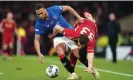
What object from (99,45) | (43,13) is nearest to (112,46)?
(99,45)

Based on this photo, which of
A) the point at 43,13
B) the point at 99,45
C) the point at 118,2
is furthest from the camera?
the point at 118,2

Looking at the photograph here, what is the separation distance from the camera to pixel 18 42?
27.1 meters

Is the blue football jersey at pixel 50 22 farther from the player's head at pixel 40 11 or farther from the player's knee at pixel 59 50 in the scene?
the player's knee at pixel 59 50

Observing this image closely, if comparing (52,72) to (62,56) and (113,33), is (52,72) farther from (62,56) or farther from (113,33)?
(113,33)

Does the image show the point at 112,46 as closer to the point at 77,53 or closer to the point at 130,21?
the point at 77,53

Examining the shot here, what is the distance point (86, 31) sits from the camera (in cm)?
1120

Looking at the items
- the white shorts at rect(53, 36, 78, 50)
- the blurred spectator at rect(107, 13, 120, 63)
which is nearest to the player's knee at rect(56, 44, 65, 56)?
the white shorts at rect(53, 36, 78, 50)

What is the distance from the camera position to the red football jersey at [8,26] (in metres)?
21.0

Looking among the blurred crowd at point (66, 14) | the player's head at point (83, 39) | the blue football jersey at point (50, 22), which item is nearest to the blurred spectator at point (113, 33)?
the blurred crowd at point (66, 14)

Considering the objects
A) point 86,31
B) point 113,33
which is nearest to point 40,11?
point 86,31

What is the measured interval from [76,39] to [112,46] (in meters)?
8.59

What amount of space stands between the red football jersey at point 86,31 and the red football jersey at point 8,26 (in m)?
9.89

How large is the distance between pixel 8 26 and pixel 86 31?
1043 cm

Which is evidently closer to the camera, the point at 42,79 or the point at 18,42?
the point at 42,79
